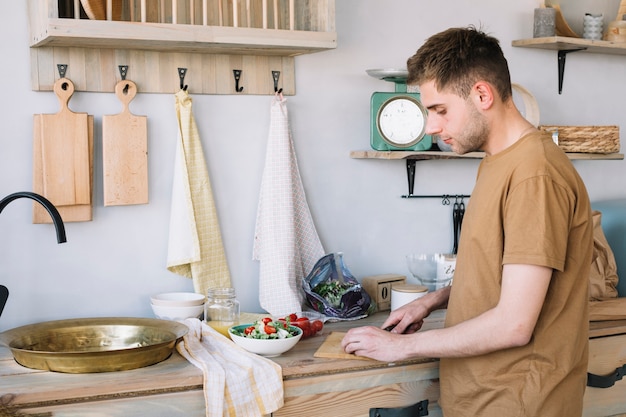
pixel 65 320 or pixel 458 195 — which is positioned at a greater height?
pixel 458 195

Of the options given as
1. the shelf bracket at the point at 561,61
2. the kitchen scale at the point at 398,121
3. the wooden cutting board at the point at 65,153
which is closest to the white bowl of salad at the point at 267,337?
the wooden cutting board at the point at 65,153

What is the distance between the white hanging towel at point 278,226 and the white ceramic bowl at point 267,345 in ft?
1.47

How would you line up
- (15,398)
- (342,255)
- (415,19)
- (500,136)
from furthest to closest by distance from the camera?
(415,19), (342,255), (500,136), (15,398)

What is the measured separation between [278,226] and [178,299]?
14.8 inches

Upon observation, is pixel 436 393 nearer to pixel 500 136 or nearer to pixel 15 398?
pixel 500 136

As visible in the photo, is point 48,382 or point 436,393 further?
point 436,393

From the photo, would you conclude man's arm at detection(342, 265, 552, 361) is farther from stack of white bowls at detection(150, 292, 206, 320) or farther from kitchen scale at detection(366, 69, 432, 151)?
kitchen scale at detection(366, 69, 432, 151)

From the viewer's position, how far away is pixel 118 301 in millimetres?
2400

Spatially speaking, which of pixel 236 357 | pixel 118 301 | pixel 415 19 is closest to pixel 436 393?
pixel 236 357

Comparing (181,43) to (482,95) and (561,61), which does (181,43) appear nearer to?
(482,95)

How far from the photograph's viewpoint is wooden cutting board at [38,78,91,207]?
2.24 meters

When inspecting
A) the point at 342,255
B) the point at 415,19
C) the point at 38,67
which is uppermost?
the point at 415,19

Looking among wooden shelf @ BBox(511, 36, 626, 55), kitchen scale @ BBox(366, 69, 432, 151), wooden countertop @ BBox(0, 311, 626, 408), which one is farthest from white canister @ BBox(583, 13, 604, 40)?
wooden countertop @ BBox(0, 311, 626, 408)

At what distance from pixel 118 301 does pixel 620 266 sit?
174cm
